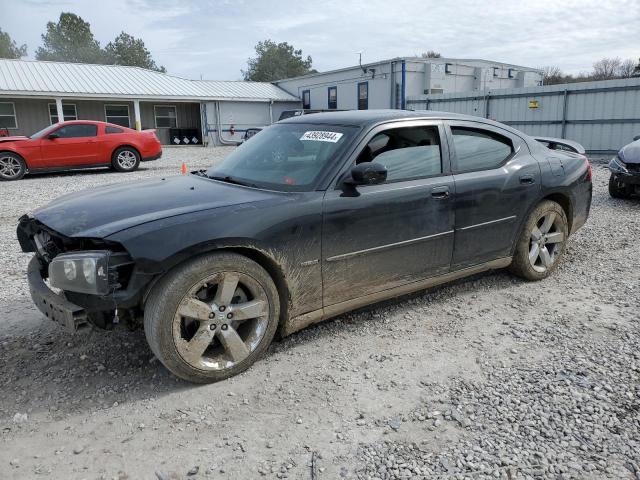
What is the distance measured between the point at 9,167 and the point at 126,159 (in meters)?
2.98

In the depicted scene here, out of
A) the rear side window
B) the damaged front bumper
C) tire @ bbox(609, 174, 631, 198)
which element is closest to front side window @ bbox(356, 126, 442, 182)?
the rear side window

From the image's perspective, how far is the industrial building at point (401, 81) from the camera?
88.0ft

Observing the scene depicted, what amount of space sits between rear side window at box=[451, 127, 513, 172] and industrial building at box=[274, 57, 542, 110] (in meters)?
20.5

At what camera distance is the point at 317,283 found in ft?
10.9

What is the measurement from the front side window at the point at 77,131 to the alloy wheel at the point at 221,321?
42.1 feet

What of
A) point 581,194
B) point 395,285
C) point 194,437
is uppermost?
point 581,194

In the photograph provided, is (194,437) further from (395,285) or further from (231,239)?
(395,285)

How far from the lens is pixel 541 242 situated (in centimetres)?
471

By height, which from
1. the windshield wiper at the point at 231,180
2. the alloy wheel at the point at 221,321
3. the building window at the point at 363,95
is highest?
the building window at the point at 363,95

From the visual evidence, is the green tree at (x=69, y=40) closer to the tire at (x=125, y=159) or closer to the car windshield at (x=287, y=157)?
the tire at (x=125, y=159)

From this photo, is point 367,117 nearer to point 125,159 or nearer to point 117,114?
point 125,159

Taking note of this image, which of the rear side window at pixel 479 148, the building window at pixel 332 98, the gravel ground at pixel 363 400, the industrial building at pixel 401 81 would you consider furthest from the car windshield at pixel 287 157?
the building window at pixel 332 98

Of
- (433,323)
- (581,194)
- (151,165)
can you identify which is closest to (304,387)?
(433,323)

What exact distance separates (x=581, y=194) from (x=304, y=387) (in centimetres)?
359
